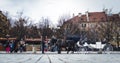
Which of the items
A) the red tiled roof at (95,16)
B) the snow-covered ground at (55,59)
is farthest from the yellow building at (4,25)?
the snow-covered ground at (55,59)

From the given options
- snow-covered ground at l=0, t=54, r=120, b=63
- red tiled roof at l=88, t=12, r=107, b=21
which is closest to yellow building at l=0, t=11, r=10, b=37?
red tiled roof at l=88, t=12, r=107, b=21

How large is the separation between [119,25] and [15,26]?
92.1 feet

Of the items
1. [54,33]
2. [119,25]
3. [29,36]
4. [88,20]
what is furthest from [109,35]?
[88,20]

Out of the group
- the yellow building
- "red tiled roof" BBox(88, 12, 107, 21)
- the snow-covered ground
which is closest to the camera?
the snow-covered ground

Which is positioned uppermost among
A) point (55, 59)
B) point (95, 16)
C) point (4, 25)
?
point (95, 16)

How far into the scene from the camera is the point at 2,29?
288 feet

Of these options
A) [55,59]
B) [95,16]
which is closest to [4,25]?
[95,16]

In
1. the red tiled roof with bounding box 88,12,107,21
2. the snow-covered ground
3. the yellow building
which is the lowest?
the snow-covered ground

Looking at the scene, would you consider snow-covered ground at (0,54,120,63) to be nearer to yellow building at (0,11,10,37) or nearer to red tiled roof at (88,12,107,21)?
yellow building at (0,11,10,37)

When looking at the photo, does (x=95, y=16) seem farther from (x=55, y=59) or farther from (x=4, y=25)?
(x=55, y=59)

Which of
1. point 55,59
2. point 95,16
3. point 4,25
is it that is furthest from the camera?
point 95,16

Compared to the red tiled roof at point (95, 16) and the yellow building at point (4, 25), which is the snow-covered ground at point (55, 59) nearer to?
the yellow building at point (4, 25)

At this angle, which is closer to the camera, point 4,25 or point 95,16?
point 4,25

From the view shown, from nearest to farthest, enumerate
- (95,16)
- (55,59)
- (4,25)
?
(55,59), (4,25), (95,16)
